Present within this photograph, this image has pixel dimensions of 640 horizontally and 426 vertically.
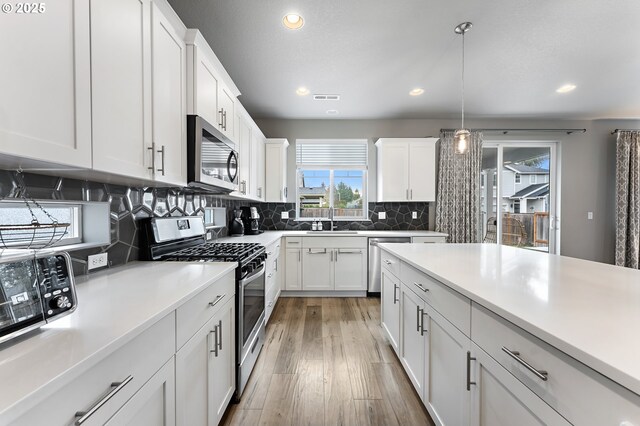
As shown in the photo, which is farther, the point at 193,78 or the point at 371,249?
the point at 371,249

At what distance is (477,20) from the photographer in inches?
79.5

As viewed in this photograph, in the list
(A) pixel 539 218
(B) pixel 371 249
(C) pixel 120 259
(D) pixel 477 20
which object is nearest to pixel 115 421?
(C) pixel 120 259

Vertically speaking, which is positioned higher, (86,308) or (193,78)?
(193,78)

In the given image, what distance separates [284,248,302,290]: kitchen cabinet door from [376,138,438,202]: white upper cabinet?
1592 mm

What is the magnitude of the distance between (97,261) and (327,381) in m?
1.61

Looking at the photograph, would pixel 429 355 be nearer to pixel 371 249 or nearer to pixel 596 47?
pixel 371 249

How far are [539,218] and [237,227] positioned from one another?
4.90m

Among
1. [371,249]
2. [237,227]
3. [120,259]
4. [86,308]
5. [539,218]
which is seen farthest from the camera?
[539,218]

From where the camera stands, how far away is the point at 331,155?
4289 millimetres

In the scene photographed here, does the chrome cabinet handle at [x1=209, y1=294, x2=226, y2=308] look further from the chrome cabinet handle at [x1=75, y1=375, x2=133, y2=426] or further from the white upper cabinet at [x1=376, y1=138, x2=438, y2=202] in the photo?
the white upper cabinet at [x1=376, y1=138, x2=438, y2=202]

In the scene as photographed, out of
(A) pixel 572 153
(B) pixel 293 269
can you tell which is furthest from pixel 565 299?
(A) pixel 572 153

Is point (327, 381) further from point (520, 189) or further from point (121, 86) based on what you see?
point (520, 189)

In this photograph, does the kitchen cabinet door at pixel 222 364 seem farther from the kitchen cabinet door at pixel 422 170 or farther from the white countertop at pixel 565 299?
the kitchen cabinet door at pixel 422 170

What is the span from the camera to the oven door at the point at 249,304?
1607 millimetres
